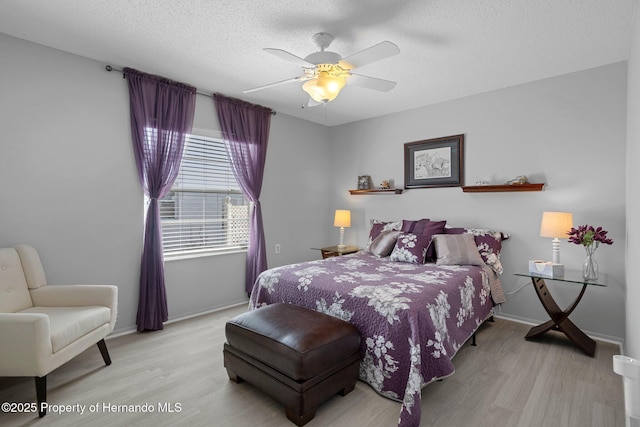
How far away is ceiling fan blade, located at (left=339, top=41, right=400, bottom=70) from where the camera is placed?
2.07m

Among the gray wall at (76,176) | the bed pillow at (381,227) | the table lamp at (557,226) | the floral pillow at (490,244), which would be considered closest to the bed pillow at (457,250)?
the floral pillow at (490,244)

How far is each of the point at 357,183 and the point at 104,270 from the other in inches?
135

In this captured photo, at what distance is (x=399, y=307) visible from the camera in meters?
2.04

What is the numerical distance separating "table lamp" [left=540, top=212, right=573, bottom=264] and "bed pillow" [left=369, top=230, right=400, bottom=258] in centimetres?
145

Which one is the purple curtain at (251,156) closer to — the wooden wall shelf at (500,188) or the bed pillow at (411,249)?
the bed pillow at (411,249)

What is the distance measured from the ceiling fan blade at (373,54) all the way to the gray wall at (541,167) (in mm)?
2093

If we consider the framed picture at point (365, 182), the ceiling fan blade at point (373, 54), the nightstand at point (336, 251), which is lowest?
the nightstand at point (336, 251)

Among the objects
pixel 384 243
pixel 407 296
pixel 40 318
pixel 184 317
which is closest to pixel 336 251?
pixel 384 243

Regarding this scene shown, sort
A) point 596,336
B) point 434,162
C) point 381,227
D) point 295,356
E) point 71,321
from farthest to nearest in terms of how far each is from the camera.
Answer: point 381,227, point 434,162, point 596,336, point 71,321, point 295,356

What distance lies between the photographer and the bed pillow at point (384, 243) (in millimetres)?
3699

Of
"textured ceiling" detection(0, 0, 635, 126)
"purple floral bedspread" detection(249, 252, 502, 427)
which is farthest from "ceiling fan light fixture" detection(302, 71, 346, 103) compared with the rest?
"purple floral bedspread" detection(249, 252, 502, 427)

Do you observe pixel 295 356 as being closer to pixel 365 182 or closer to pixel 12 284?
pixel 12 284

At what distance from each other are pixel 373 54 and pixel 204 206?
262cm

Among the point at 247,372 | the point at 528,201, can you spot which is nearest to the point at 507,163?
the point at 528,201
